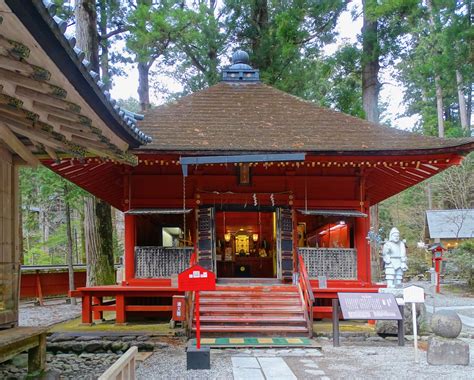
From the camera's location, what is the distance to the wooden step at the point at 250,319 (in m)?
9.62

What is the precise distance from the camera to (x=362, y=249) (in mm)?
12008

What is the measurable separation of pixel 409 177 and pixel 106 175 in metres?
7.77

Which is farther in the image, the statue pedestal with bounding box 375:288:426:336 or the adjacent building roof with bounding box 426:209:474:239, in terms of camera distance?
the adjacent building roof with bounding box 426:209:474:239

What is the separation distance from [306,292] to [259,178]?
3285 mm

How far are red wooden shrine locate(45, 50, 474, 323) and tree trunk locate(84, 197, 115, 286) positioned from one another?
222cm

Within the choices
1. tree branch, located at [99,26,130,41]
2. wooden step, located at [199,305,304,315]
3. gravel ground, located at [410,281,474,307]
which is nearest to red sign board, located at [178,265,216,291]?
wooden step, located at [199,305,304,315]

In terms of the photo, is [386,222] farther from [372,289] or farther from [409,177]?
[372,289]

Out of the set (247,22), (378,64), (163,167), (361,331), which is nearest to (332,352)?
(361,331)

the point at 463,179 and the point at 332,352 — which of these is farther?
the point at 463,179

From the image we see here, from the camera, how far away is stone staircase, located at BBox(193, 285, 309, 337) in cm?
941

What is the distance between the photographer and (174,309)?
9.70m

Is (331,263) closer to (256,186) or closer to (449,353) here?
(256,186)

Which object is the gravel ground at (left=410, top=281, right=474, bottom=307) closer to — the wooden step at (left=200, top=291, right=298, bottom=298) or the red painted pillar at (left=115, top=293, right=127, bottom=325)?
the wooden step at (left=200, top=291, right=298, bottom=298)

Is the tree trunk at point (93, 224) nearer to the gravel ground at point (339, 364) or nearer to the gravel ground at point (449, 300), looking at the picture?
the gravel ground at point (339, 364)
